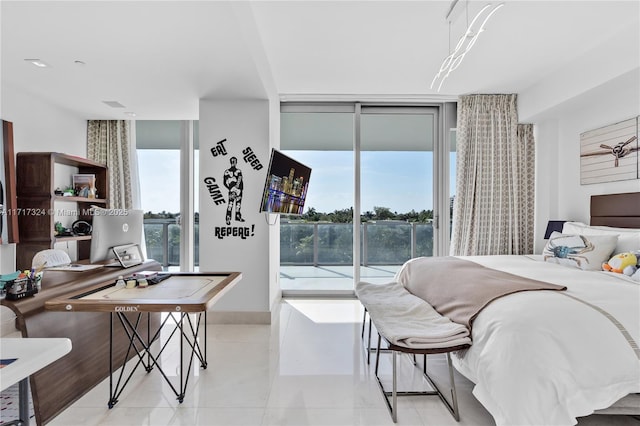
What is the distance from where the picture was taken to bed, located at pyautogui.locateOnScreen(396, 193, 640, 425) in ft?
5.00

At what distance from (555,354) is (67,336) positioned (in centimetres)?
271

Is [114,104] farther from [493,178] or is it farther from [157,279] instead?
[493,178]

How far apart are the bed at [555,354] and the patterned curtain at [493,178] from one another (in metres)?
2.37

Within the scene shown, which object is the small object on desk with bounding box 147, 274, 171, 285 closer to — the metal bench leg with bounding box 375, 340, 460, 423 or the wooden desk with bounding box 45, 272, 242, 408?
the wooden desk with bounding box 45, 272, 242, 408

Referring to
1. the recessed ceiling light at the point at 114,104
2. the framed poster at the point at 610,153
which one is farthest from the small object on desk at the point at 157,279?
the framed poster at the point at 610,153

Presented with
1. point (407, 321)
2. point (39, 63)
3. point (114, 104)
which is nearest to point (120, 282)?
point (407, 321)

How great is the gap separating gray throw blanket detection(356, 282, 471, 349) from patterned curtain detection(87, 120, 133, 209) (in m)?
3.63

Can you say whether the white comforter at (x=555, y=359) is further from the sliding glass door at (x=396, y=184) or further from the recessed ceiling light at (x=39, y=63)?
the recessed ceiling light at (x=39, y=63)

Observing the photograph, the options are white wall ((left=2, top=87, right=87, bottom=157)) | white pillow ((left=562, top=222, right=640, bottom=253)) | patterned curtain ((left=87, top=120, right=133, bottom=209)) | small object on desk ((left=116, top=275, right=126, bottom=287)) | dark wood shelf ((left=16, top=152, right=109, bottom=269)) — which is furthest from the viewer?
patterned curtain ((left=87, top=120, right=133, bottom=209))

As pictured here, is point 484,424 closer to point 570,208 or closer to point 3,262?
point 570,208

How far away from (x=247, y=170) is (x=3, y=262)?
255 centimetres

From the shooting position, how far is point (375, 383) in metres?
2.38

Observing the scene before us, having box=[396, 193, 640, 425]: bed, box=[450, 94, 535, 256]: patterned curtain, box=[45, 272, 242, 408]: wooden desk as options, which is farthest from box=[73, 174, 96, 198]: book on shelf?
box=[450, 94, 535, 256]: patterned curtain

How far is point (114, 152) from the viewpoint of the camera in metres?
4.64
